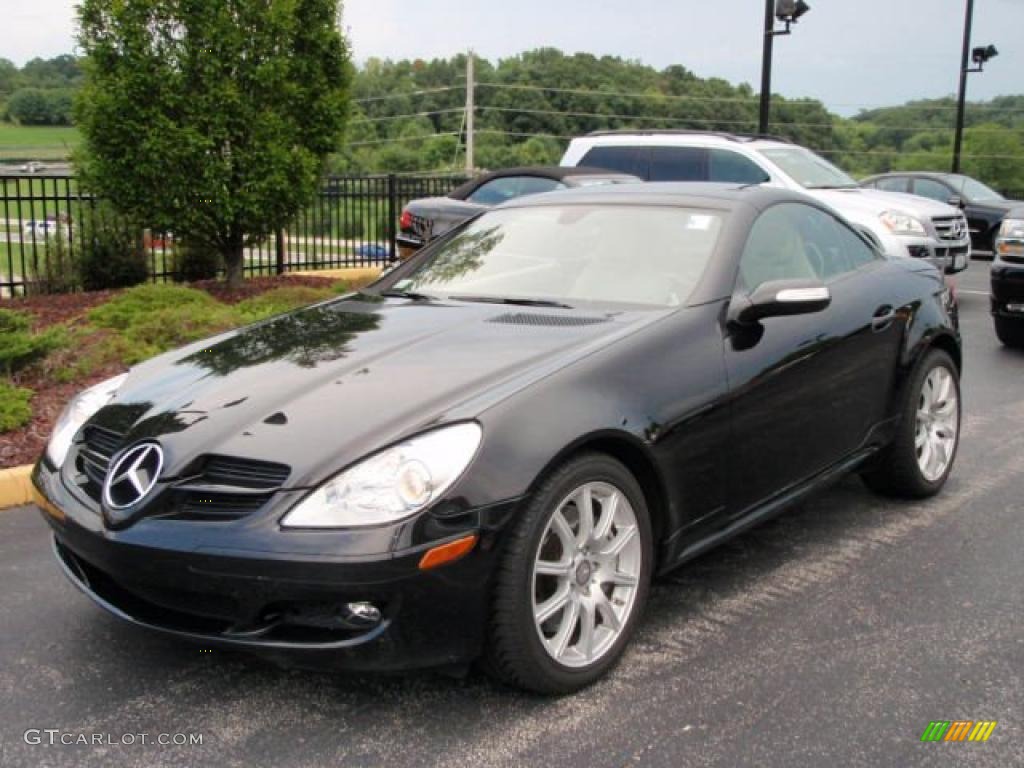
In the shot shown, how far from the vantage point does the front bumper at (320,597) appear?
8.46ft

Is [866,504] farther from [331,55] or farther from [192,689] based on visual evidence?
[331,55]

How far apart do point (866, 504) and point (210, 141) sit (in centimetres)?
696

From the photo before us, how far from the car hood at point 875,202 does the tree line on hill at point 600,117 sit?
27064 mm

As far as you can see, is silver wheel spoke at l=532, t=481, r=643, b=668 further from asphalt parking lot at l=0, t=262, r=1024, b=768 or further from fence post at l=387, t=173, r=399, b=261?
fence post at l=387, t=173, r=399, b=261

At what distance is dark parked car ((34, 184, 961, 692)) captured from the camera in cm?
266

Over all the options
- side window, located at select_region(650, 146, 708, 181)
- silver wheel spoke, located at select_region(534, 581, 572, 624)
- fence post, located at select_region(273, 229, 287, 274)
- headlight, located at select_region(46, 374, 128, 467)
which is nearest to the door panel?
silver wheel spoke, located at select_region(534, 581, 572, 624)

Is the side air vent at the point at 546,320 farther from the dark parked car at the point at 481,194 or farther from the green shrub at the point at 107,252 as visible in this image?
the green shrub at the point at 107,252

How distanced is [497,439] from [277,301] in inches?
254

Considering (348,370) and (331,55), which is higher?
(331,55)

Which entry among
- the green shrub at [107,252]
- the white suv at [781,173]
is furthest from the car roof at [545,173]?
the green shrub at [107,252]

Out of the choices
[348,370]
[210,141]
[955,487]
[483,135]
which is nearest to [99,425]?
[348,370]

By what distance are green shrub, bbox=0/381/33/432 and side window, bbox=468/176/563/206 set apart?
6084mm

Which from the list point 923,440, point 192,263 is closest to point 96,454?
point 923,440

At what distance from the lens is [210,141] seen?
9438 mm
